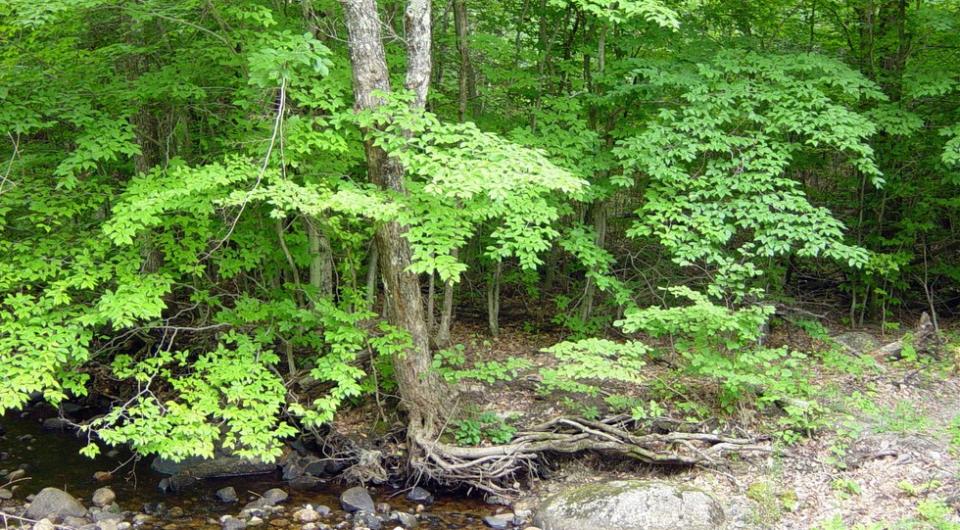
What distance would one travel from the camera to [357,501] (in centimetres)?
713

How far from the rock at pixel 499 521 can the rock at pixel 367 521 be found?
3.18 feet

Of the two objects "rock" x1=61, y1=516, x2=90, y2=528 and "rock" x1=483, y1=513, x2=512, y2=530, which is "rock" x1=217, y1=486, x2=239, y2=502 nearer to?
"rock" x1=61, y1=516, x2=90, y2=528

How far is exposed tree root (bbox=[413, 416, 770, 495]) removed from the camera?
7.16m

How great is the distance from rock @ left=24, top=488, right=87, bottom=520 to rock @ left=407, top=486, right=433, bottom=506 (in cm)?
293

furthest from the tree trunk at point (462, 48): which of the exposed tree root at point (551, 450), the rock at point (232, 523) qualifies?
the rock at point (232, 523)

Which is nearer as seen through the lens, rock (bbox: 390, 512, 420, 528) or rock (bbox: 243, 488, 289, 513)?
rock (bbox: 390, 512, 420, 528)

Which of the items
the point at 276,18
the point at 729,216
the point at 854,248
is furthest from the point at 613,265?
the point at 276,18

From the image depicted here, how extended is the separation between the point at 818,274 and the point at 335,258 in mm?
6724

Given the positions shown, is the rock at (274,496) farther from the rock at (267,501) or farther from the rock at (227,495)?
the rock at (227,495)

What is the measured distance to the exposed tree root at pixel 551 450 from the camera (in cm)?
716

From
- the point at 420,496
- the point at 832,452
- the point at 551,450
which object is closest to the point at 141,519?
the point at 420,496

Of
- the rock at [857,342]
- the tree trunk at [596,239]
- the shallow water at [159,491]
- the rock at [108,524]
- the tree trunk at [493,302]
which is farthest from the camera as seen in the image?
the tree trunk at [493,302]

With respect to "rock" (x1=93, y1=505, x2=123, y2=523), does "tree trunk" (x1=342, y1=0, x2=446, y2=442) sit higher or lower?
higher

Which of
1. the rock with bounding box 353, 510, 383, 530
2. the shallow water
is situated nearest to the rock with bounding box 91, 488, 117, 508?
the shallow water
